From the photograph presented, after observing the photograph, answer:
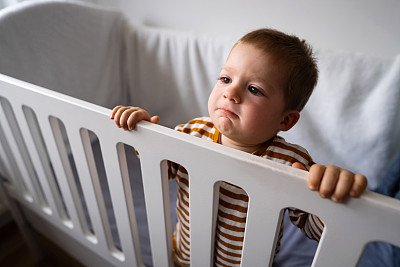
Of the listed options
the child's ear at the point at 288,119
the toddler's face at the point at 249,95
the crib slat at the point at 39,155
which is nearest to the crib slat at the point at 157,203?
the toddler's face at the point at 249,95

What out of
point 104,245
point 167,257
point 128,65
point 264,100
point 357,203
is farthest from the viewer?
point 128,65

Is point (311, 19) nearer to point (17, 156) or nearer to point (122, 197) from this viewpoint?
point (122, 197)

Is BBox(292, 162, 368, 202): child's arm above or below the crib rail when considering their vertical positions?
above

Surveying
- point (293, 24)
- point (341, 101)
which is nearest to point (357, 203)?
point (341, 101)

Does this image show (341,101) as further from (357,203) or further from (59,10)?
(59,10)

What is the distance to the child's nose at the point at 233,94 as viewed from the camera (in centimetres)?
46

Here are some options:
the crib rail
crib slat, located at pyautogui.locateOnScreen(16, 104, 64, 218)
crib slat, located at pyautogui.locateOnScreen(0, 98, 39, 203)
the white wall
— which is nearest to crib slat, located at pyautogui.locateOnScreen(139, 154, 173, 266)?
the crib rail

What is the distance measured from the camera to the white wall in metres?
0.81

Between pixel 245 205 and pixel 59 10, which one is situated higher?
pixel 59 10

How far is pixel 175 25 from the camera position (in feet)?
3.93

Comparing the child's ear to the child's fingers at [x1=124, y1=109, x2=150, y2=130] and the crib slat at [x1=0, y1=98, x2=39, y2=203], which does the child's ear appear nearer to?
the child's fingers at [x1=124, y1=109, x2=150, y2=130]

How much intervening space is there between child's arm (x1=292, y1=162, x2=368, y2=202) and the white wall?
2.28 ft

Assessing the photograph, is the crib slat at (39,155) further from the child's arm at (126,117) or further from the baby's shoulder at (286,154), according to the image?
the baby's shoulder at (286,154)

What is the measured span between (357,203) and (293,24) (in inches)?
30.9
